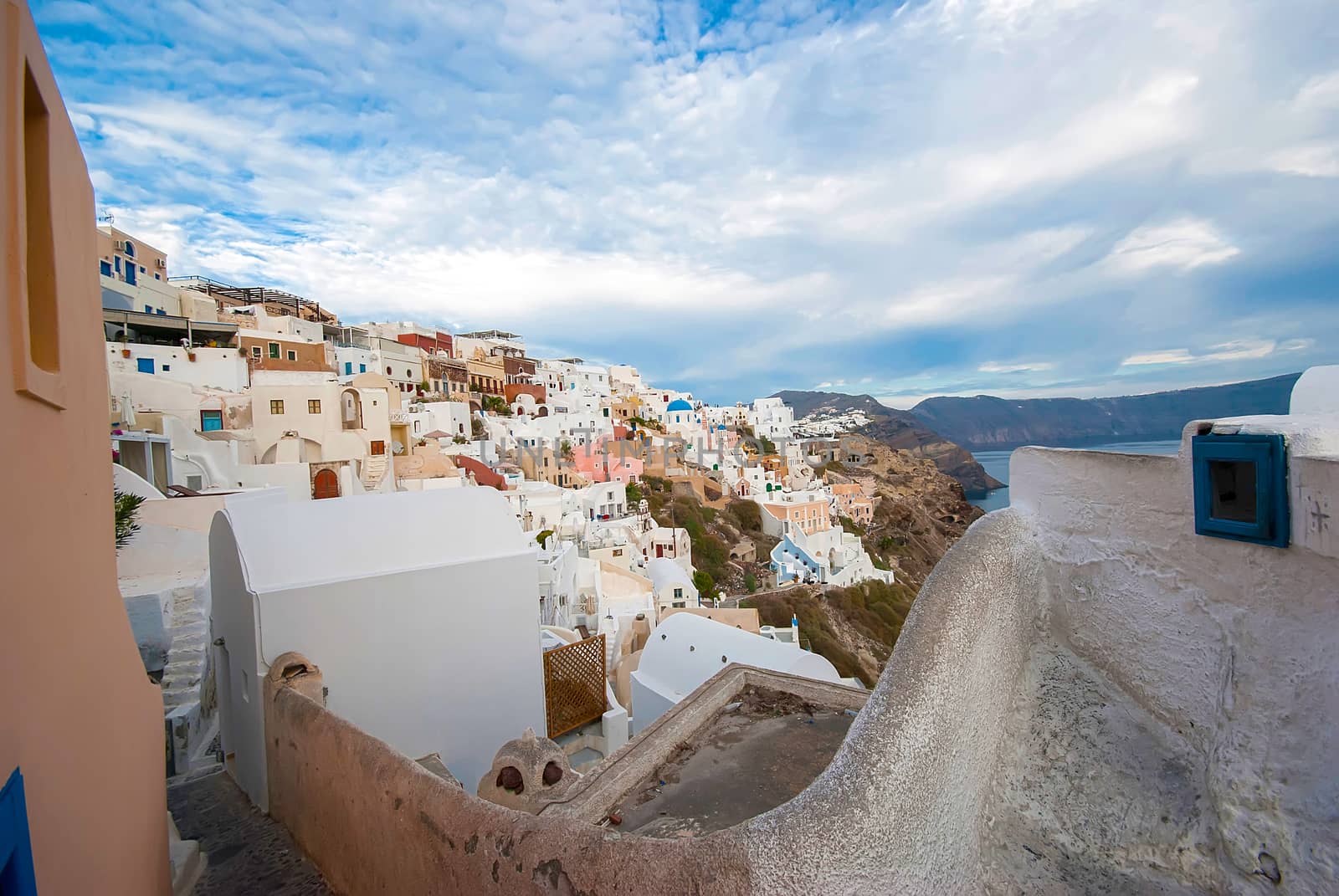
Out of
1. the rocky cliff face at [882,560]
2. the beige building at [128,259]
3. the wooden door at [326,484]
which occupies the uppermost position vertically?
the beige building at [128,259]

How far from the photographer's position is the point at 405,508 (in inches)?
240

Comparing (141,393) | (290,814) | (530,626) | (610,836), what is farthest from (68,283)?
(141,393)

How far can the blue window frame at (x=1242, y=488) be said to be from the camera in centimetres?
142

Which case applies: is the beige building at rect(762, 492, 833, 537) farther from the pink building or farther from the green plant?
the green plant

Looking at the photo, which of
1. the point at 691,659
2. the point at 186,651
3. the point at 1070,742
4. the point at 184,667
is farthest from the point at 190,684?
the point at 1070,742

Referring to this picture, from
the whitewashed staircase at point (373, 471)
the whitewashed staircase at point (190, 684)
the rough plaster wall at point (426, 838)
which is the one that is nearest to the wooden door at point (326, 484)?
the whitewashed staircase at point (373, 471)

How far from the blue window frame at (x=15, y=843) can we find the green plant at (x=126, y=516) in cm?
972

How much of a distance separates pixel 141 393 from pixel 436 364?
77.2 ft

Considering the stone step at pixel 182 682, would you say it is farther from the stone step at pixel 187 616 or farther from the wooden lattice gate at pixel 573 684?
the wooden lattice gate at pixel 573 684

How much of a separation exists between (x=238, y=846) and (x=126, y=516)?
758 cm

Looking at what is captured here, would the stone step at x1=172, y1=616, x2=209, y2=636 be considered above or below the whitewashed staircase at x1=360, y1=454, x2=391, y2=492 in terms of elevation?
below

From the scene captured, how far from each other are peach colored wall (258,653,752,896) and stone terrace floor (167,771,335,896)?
0.30 feet

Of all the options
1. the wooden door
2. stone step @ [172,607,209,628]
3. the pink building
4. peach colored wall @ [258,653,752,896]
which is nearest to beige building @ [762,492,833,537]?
the pink building

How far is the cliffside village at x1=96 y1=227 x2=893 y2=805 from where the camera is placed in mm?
5570
